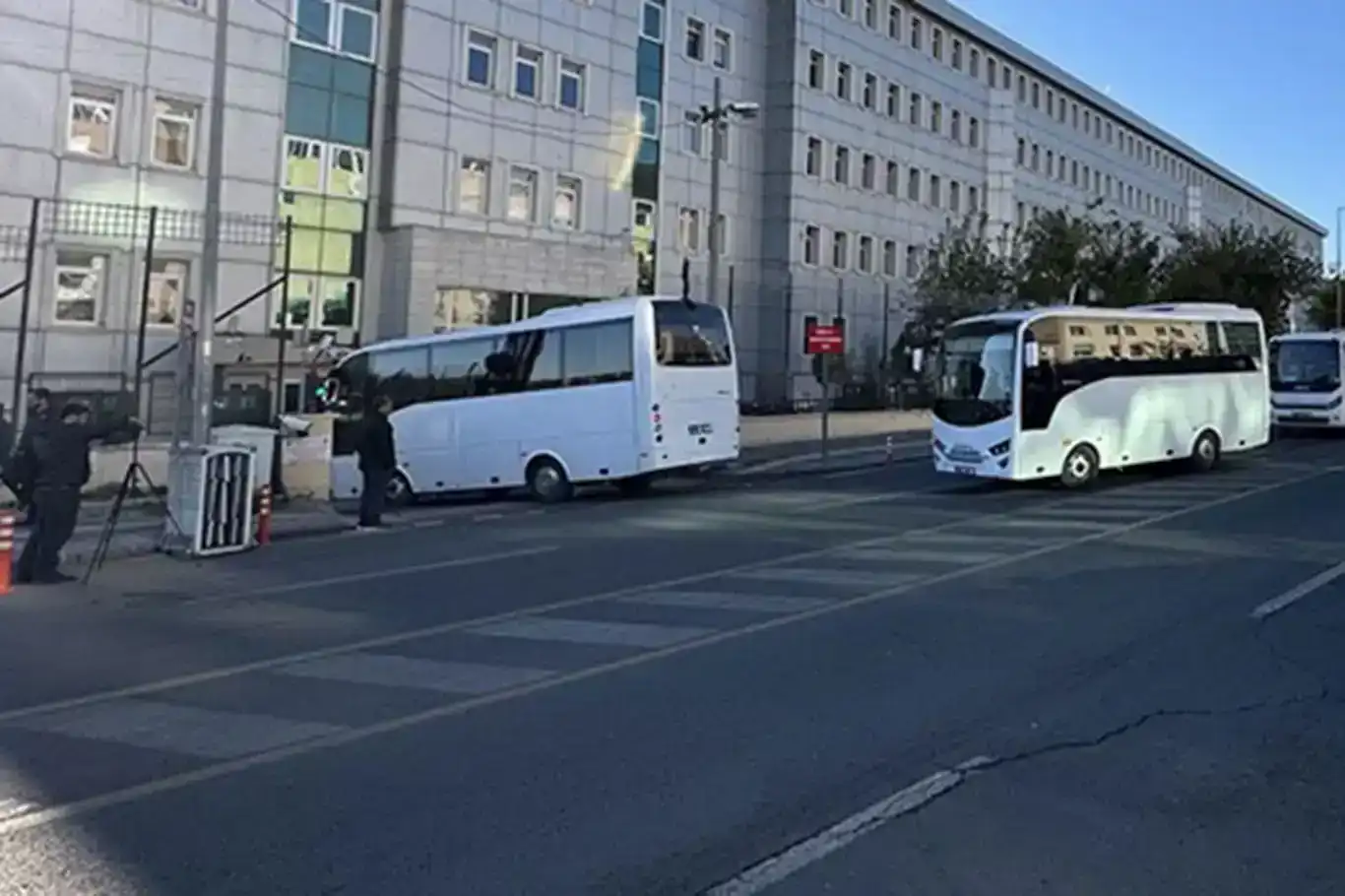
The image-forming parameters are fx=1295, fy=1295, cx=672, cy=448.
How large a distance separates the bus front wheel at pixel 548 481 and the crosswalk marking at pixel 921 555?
843 cm

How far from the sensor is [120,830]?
5340 millimetres

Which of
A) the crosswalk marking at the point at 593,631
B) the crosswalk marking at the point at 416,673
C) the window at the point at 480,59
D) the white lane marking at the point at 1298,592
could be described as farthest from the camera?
the window at the point at 480,59

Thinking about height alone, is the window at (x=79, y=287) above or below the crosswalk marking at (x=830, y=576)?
above

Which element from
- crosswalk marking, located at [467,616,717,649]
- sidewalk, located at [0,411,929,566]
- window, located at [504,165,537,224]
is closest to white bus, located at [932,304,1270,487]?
sidewalk, located at [0,411,929,566]

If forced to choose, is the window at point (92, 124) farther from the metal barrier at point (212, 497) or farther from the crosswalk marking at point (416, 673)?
the crosswalk marking at point (416, 673)

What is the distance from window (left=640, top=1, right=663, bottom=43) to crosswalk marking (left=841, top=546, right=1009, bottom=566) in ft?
102

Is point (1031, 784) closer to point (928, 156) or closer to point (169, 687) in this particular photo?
point (169, 687)

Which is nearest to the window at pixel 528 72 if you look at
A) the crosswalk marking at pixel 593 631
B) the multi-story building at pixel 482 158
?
the multi-story building at pixel 482 158

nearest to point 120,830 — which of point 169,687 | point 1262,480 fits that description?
point 169,687

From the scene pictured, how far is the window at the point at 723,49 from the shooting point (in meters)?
46.3

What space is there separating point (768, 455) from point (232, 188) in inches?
541

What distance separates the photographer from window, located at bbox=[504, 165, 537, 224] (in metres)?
36.2

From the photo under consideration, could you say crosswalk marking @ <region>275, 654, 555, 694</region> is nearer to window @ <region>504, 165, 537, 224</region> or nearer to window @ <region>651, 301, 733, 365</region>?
window @ <region>651, 301, 733, 365</region>

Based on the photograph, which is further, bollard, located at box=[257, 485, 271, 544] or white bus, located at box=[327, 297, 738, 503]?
white bus, located at box=[327, 297, 738, 503]
